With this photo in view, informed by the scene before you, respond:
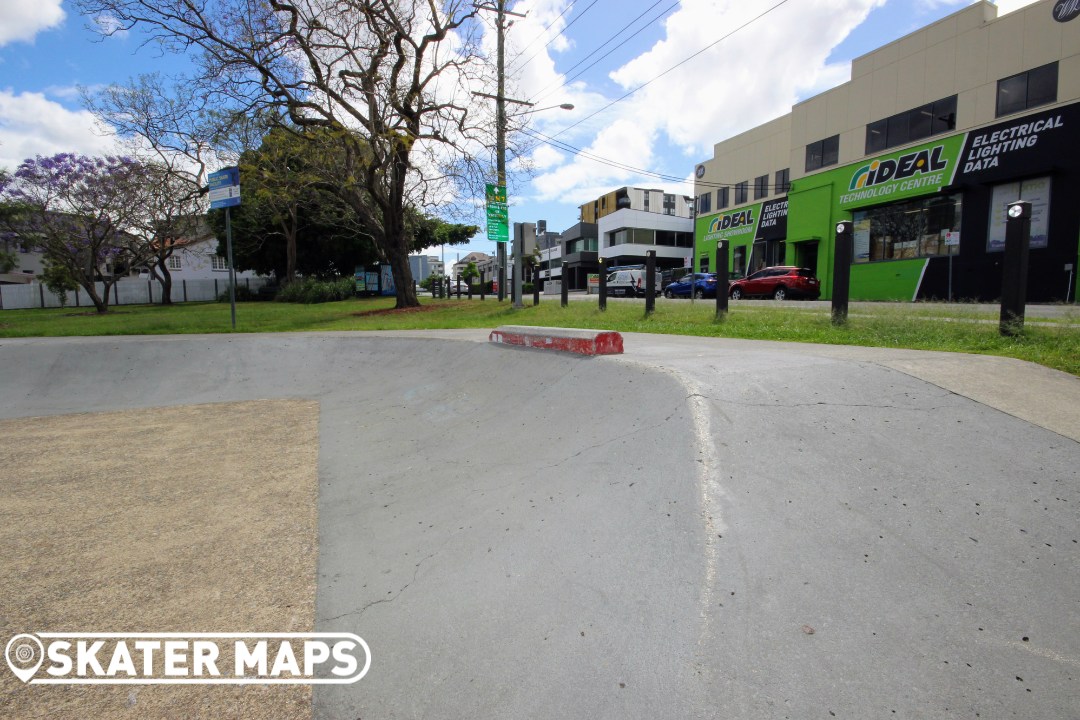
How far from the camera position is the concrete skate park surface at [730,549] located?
2.14 metres

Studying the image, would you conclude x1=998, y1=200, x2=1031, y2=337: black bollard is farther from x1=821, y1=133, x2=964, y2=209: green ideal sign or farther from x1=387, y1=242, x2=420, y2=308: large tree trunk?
x1=821, y1=133, x2=964, y2=209: green ideal sign

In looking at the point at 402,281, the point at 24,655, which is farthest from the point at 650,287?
the point at 24,655

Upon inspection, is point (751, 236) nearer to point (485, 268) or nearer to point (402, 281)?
point (485, 268)

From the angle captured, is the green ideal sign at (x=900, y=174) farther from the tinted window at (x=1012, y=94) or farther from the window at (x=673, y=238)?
the window at (x=673, y=238)

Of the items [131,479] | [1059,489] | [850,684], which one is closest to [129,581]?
[131,479]

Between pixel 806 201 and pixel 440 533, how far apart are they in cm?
3296

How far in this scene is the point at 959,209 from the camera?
2302cm

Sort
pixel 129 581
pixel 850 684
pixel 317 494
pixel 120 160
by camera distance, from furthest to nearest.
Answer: pixel 120 160, pixel 317 494, pixel 129 581, pixel 850 684

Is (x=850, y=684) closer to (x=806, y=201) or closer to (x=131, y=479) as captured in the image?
(x=131, y=479)

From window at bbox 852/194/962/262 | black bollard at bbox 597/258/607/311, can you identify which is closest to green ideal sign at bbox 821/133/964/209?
window at bbox 852/194/962/262

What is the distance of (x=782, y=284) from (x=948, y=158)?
8.23 m

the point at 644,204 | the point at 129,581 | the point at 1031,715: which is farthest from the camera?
the point at 644,204

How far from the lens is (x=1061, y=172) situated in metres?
19.7

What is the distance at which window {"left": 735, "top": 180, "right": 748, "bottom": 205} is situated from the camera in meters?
39.2
